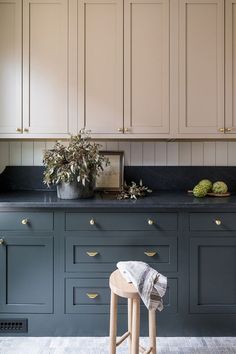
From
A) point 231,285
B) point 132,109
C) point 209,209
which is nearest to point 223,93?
point 132,109

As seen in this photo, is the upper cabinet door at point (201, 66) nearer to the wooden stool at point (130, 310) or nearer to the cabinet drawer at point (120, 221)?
the cabinet drawer at point (120, 221)

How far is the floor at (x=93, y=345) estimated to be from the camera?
6.08 ft

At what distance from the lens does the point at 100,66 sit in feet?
7.07

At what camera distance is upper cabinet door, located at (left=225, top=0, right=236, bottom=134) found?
2146 millimetres

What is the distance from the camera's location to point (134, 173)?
2.51 metres

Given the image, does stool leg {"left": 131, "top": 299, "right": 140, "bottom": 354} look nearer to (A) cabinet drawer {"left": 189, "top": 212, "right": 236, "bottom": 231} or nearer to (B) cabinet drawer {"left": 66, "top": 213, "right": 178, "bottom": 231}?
(B) cabinet drawer {"left": 66, "top": 213, "right": 178, "bottom": 231}

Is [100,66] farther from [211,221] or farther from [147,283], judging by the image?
[147,283]

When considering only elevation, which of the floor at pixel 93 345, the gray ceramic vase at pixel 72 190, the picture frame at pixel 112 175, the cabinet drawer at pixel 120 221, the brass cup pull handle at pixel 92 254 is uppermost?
the picture frame at pixel 112 175

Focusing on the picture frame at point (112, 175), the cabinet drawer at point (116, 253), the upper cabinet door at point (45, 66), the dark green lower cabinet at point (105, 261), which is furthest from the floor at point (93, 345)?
the upper cabinet door at point (45, 66)

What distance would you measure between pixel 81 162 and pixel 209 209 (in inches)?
36.4

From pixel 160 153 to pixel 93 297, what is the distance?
4.23 ft

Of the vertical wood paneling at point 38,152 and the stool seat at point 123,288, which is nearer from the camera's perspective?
the stool seat at point 123,288

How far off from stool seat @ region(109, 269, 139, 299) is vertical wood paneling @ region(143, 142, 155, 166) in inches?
47.0

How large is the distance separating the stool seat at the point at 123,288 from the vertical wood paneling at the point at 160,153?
1219mm
